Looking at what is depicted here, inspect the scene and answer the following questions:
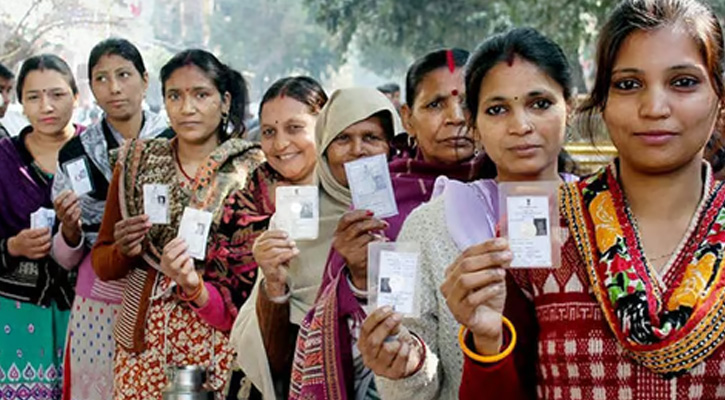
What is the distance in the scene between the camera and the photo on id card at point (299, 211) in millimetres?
3225

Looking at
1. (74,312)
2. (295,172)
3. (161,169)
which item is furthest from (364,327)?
(74,312)

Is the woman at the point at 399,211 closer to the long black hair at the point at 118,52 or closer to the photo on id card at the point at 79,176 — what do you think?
the photo on id card at the point at 79,176

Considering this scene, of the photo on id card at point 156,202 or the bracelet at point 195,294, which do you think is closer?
the bracelet at point 195,294

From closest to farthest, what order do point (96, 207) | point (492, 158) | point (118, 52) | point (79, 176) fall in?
point (492, 158)
point (79, 176)
point (96, 207)
point (118, 52)

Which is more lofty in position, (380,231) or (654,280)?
(380,231)

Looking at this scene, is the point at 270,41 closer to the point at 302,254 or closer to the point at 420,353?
the point at 302,254

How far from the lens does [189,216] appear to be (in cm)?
369

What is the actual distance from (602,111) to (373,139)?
1381mm

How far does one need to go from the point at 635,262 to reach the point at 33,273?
3.78 meters

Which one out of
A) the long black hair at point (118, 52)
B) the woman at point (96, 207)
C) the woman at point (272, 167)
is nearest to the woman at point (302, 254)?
the woman at point (272, 167)

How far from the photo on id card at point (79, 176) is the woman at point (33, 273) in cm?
53

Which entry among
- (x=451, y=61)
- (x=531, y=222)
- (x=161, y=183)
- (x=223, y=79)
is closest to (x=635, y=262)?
(x=531, y=222)

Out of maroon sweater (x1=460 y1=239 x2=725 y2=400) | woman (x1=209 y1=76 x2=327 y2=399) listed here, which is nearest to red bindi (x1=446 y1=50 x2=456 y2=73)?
woman (x1=209 y1=76 x2=327 y2=399)

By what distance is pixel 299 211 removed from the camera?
10.6ft
